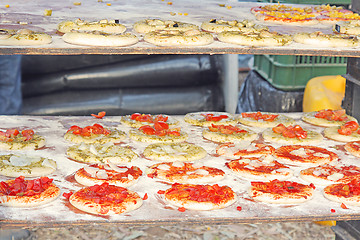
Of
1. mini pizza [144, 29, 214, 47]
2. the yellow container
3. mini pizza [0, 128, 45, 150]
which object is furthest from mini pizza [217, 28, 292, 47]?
the yellow container

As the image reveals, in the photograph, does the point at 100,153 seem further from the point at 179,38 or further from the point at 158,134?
the point at 179,38

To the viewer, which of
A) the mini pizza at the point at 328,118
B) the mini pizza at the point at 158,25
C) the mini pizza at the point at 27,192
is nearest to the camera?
the mini pizza at the point at 27,192

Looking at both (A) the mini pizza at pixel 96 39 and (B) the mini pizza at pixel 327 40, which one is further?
(B) the mini pizza at pixel 327 40

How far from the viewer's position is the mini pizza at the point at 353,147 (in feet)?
12.7

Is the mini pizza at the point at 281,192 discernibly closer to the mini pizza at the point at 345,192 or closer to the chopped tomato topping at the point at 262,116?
the mini pizza at the point at 345,192

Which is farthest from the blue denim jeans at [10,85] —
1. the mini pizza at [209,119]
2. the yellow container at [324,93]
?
the yellow container at [324,93]

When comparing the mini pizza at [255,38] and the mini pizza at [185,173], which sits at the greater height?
the mini pizza at [255,38]

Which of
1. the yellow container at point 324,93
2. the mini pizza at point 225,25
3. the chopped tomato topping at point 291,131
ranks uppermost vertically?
the mini pizza at point 225,25

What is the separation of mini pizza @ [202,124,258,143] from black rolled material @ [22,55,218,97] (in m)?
2.39

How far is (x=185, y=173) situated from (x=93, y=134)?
99 cm

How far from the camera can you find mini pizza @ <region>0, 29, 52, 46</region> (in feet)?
10.3

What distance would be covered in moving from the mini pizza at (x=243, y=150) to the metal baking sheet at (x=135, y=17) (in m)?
0.75

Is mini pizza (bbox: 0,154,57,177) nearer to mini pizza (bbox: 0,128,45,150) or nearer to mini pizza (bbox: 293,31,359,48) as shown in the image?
mini pizza (bbox: 0,128,45,150)

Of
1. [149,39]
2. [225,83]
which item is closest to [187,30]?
[149,39]
